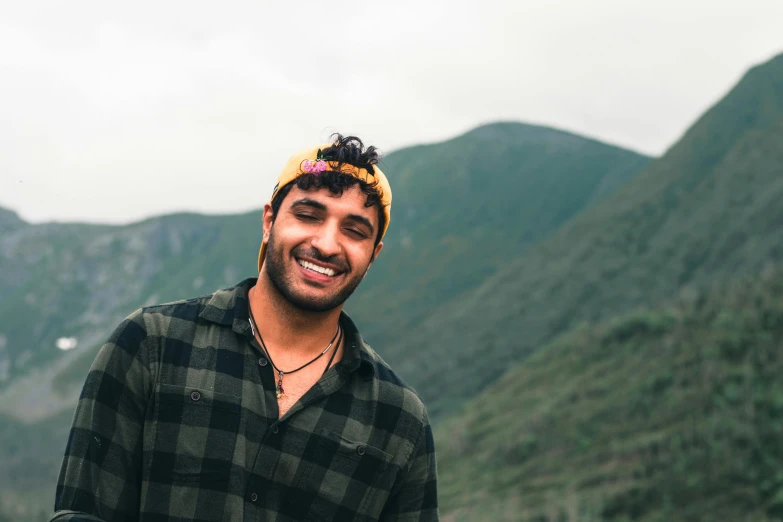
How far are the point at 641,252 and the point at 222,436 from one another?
64.3 meters

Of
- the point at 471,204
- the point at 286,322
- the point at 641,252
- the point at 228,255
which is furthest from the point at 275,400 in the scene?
the point at 228,255

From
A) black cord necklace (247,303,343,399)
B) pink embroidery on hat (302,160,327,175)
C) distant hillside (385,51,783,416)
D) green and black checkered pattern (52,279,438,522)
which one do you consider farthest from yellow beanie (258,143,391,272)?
distant hillside (385,51,783,416)

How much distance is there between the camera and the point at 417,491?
9.29ft

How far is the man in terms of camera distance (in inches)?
97.3

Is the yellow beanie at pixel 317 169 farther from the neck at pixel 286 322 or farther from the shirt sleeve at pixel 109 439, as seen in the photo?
the shirt sleeve at pixel 109 439

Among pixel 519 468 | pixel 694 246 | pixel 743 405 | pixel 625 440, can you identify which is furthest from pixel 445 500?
pixel 694 246

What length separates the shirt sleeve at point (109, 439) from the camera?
2424 mm

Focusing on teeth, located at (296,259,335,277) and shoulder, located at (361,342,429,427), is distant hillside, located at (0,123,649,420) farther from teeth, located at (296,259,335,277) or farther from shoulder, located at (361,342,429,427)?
teeth, located at (296,259,335,277)

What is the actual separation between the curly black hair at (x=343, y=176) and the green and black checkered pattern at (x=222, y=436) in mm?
390

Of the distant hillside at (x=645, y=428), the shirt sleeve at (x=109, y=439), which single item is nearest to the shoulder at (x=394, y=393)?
the shirt sleeve at (x=109, y=439)

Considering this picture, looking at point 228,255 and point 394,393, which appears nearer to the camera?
point 394,393

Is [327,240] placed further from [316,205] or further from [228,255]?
[228,255]

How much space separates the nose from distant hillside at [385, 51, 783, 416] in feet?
167

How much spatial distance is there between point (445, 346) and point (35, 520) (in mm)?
32013
